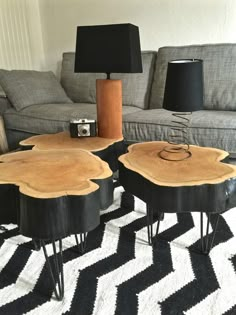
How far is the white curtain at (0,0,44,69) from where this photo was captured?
9.98 feet

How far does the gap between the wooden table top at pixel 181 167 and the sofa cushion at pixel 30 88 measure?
1.43 m

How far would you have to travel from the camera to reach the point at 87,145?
5.40 feet

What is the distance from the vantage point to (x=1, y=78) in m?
2.59

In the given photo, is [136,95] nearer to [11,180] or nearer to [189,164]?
[189,164]

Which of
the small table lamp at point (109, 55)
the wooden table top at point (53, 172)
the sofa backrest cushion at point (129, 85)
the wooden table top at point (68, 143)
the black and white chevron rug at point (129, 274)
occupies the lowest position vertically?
the black and white chevron rug at point (129, 274)

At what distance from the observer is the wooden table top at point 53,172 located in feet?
3.50

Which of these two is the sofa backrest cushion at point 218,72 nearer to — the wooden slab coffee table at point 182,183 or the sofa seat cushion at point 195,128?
the sofa seat cushion at point 195,128

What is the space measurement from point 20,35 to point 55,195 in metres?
2.67

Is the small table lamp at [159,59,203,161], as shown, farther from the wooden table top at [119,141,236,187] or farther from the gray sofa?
the gray sofa

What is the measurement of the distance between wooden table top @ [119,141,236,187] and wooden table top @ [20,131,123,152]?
0.21m

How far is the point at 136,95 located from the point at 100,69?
3.61 feet

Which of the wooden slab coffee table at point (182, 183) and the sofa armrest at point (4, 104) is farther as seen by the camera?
the sofa armrest at point (4, 104)

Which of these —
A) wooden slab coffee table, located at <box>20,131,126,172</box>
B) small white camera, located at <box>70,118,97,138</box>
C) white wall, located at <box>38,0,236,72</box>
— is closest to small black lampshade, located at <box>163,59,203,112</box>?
wooden slab coffee table, located at <box>20,131,126,172</box>

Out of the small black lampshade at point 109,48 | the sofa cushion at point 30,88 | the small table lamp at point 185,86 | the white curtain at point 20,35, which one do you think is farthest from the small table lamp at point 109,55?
the white curtain at point 20,35
